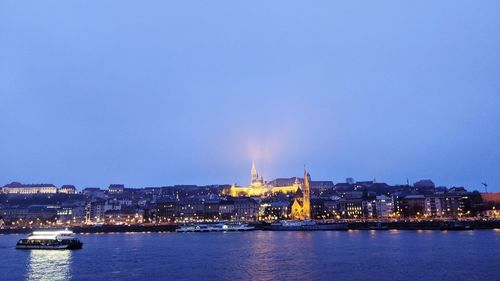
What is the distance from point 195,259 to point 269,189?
152m

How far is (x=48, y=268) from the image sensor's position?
1362 inches

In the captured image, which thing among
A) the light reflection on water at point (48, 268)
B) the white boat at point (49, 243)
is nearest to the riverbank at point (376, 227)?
the white boat at point (49, 243)

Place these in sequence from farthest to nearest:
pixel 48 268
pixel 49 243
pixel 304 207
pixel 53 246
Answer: pixel 304 207 → pixel 49 243 → pixel 53 246 → pixel 48 268

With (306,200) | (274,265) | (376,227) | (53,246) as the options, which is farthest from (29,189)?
(274,265)

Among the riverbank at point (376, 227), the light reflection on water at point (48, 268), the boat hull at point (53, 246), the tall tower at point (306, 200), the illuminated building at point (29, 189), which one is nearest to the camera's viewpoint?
the light reflection on water at point (48, 268)

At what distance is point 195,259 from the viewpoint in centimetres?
3897

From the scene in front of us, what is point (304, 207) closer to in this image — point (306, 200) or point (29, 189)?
point (306, 200)

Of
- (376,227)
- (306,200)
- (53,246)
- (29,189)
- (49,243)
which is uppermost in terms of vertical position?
(29,189)

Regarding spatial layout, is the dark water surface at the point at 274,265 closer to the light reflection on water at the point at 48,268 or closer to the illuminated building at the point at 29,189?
the light reflection on water at the point at 48,268

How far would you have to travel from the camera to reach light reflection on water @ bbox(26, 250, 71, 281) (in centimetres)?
2978

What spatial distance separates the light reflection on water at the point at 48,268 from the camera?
29.8m

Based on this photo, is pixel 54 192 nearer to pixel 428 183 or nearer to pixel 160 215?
pixel 160 215

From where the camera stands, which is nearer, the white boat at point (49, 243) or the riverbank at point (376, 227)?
the white boat at point (49, 243)

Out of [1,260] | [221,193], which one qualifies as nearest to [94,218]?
[221,193]
